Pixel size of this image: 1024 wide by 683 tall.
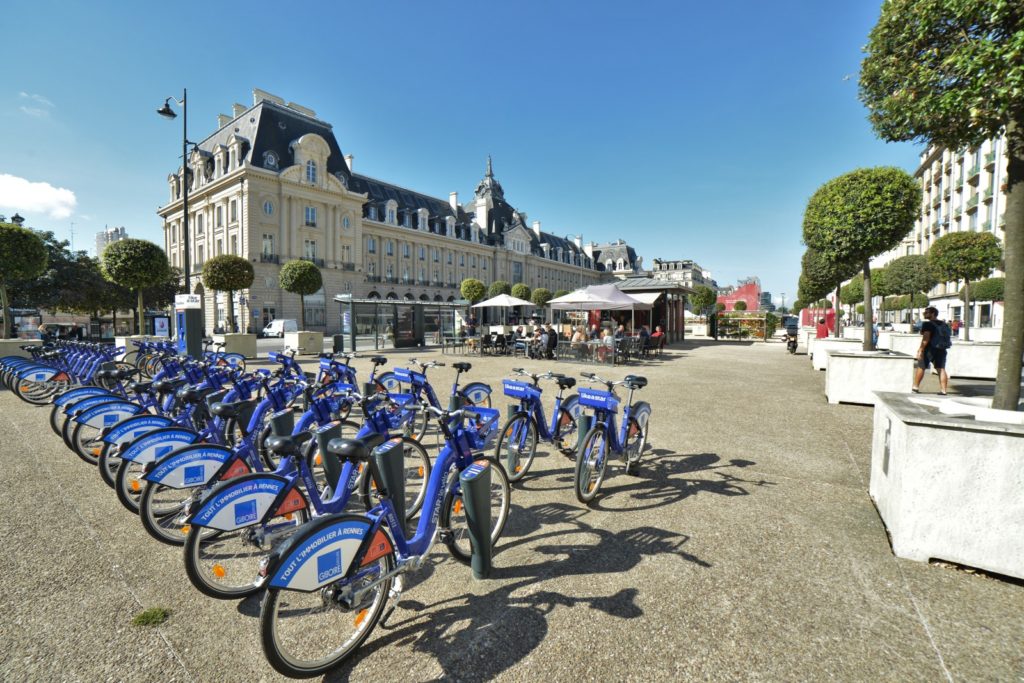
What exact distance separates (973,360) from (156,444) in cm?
1761

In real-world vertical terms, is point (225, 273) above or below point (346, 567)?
Answer: above

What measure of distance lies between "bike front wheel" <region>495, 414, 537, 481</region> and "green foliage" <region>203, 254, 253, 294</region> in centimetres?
2388

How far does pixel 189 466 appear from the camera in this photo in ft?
10.3

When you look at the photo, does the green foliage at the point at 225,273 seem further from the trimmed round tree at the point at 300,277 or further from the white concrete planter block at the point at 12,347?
the white concrete planter block at the point at 12,347

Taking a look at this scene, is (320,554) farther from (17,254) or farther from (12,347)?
(17,254)

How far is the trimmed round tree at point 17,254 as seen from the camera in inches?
481

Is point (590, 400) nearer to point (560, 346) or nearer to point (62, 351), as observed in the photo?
point (62, 351)

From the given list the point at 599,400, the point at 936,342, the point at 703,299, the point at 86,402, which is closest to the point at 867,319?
the point at 936,342

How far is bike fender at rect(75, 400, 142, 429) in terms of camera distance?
4.38 m

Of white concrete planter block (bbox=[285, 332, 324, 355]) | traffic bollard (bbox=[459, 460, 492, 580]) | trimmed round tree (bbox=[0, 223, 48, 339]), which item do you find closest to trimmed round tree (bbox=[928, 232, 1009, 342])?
traffic bollard (bbox=[459, 460, 492, 580])

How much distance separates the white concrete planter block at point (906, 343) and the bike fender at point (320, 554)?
1848 cm

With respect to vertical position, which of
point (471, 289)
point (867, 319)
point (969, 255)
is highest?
point (471, 289)

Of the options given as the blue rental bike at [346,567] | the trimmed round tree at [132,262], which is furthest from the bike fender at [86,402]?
the trimmed round tree at [132,262]

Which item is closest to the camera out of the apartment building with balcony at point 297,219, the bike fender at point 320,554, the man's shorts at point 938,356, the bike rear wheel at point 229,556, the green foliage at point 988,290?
the bike fender at point 320,554
